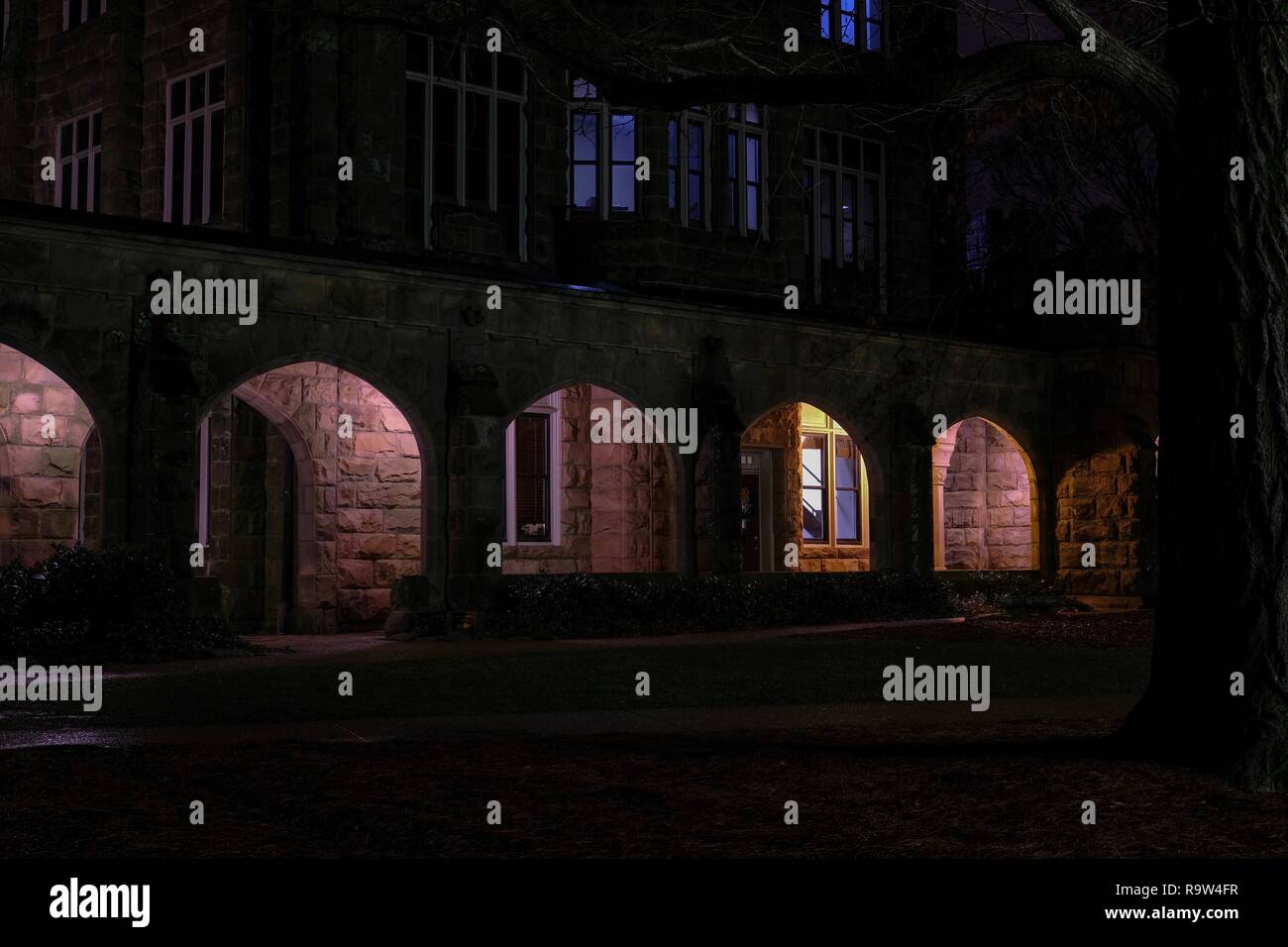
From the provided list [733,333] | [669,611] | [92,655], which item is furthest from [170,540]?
[733,333]

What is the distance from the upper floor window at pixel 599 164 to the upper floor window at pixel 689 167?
0.65 meters

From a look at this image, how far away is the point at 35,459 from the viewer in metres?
19.1

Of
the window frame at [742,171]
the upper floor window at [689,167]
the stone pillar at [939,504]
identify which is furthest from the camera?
the stone pillar at [939,504]

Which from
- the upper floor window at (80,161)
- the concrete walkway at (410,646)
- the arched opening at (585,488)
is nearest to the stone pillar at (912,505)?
the concrete walkway at (410,646)

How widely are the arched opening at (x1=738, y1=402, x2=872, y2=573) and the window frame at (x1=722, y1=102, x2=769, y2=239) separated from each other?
10.4ft

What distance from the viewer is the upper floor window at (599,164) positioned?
79.2 feet

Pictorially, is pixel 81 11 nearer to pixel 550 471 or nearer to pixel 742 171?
pixel 550 471

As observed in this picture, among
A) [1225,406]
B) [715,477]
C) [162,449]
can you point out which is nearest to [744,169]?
[715,477]

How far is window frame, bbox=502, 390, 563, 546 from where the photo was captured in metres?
22.1

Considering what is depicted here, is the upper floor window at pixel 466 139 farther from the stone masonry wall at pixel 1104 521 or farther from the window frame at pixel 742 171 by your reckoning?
the stone masonry wall at pixel 1104 521

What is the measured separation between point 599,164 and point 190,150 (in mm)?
6218

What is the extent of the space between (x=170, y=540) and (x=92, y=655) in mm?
2157
